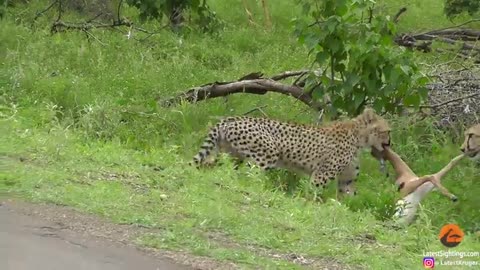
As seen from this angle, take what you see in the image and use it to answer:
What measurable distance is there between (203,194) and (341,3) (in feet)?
11.8

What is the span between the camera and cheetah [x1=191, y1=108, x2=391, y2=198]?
8.83 metres

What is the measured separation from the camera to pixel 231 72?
12562 millimetres

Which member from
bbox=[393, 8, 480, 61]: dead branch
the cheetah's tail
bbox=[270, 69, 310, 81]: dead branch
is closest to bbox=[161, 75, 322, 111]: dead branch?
bbox=[270, 69, 310, 81]: dead branch

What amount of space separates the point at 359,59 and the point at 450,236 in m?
3.30

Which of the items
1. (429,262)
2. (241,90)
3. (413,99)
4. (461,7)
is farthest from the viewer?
(461,7)

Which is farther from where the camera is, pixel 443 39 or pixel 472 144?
pixel 443 39

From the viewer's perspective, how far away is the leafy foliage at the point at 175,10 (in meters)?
13.9

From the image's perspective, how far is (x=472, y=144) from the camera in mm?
8891

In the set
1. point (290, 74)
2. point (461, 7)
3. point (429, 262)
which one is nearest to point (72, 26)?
point (290, 74)

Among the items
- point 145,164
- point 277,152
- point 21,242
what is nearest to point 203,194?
point 145,164

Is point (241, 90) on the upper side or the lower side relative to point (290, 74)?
lower

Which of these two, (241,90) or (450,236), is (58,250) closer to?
(450,236)

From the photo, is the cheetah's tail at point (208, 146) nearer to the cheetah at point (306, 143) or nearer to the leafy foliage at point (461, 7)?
the cheetah at point (306, 143)

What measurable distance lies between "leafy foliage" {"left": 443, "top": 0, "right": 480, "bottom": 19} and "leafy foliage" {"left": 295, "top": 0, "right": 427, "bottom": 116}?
20.4ft
